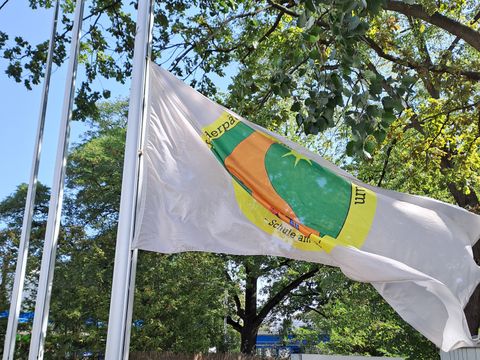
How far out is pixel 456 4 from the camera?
10062 millimetres

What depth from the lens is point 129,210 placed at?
367cm

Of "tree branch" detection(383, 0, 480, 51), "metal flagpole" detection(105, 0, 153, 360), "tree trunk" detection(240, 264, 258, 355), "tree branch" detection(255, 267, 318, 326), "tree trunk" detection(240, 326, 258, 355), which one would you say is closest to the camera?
"metal flagpole" detection(105, 0, 153, 360)


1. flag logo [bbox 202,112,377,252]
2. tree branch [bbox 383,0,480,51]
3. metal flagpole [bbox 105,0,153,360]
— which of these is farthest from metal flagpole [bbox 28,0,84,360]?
tree branch [bbox 383,0,480,51]

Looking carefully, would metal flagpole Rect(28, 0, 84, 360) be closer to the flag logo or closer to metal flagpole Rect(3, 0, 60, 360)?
metal flagpole Rect(3, 0, 60, 360)

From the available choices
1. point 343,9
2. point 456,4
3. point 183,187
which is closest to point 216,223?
point 183,187

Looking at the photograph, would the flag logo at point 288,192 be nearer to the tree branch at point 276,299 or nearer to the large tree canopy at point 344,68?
the large tree canopy at point 344,68

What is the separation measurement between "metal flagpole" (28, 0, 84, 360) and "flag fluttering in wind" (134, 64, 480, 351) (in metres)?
0.78

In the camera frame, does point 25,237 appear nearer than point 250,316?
Yes

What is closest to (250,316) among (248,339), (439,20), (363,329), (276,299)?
(248,339)

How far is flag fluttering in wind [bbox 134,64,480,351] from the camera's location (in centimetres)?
385

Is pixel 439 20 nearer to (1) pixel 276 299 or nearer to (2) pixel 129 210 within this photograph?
(2) pixel 129 210

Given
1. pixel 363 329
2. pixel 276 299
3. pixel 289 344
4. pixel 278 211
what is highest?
pixel 276 299

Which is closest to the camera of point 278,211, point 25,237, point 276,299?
point 278,211

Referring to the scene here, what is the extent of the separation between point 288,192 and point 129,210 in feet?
3.98
